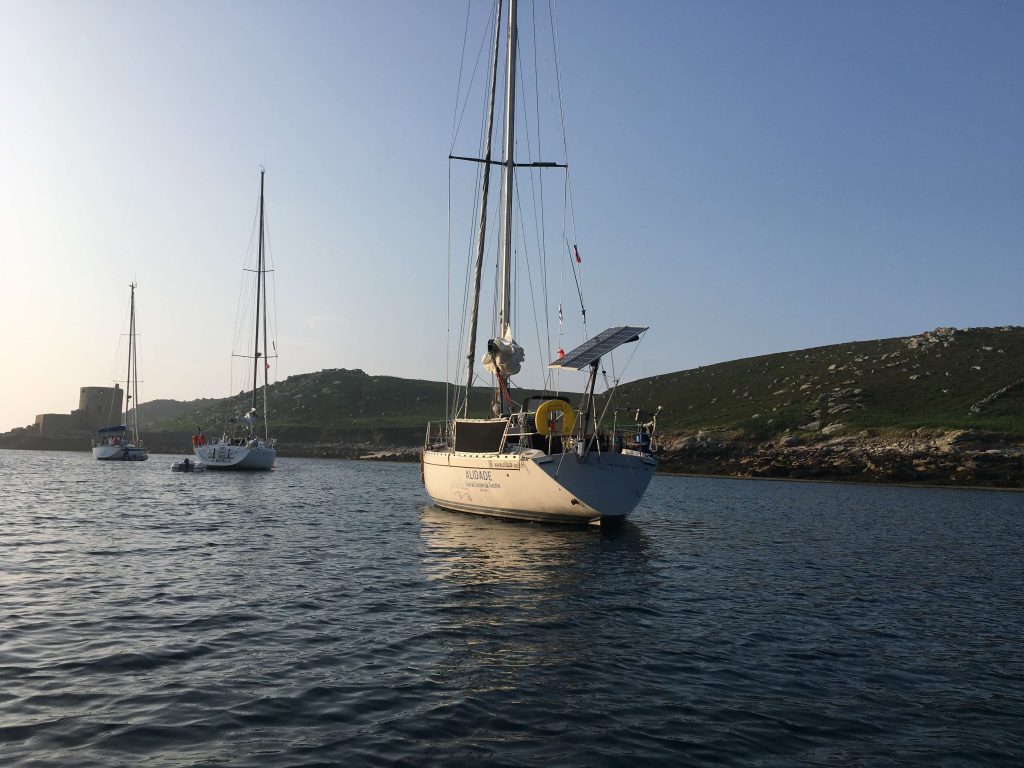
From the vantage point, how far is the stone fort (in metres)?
150

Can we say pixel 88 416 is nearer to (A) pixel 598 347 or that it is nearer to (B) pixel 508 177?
(B) pixel 508 177

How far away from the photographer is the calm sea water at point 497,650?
852cm

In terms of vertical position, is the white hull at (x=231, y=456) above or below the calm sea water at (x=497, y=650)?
above

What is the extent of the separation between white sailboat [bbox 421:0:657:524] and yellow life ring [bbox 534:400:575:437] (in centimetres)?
4

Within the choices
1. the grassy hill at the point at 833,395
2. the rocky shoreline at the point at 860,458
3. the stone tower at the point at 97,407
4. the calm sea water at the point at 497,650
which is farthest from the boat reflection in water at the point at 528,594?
the stone tower at the point at 97,407

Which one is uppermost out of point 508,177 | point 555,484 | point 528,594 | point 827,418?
point 508,177

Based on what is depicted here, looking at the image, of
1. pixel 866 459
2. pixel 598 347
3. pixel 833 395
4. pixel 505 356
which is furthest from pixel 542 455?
pixel 833 395

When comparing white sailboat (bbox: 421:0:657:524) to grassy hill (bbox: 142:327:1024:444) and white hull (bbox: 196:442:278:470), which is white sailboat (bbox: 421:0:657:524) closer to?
white hull (bbox: 196:442:278:470)

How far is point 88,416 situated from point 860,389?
144064 mm

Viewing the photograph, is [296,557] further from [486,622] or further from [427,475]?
[427,475]

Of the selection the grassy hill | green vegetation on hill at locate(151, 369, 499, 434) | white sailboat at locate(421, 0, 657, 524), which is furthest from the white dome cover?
green vegetation on hill at locate(151, 369, 499, 434)

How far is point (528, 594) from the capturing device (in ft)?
56.1

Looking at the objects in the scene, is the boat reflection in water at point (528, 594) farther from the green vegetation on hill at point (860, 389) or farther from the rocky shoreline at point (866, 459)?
the green vegetation on hill at point (860, 389)

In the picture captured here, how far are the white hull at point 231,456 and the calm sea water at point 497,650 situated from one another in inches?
1719
